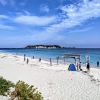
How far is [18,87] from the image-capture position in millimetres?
9367

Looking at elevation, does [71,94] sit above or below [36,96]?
below

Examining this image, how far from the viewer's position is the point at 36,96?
9.34 m

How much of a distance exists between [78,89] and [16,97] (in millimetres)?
6450

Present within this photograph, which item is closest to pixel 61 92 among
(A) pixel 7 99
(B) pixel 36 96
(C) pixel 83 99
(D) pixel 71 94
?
(D) pixel 71 94

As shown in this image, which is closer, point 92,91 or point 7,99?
point 7,99

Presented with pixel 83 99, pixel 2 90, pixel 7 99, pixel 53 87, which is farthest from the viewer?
pixel 53 87

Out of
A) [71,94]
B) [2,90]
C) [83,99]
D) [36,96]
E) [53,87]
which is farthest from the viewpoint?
[53,87]

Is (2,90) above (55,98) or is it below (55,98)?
above

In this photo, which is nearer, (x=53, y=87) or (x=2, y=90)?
(x=2, y=90)

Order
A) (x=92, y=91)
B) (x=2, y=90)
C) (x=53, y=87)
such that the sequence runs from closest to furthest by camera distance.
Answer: (x=2, y=90) < (x=92, y=91) < (x=53, y=87)

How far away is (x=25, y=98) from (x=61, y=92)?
5137 mm

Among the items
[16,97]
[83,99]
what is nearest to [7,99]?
[16,97]

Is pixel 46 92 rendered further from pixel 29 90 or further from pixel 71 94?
pixel 29 90

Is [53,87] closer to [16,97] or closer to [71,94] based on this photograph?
[71,94]
